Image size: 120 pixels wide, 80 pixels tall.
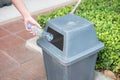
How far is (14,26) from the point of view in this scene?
15.4 ft

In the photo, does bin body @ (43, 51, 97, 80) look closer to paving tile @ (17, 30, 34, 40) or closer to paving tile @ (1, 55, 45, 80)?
paving tile @ (1, 55, 45, 80)

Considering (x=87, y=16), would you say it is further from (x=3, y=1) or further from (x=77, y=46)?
(x=3, y=1)

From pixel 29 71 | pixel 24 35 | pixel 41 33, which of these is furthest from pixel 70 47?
pixel 24 35

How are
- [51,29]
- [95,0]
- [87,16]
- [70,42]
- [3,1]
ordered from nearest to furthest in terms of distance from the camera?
1. [70,42]
2. [51,29]
3. [87,16]
4. [95,0]
5. [3,1]

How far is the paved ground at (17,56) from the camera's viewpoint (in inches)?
128

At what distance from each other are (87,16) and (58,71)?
1.53 meters

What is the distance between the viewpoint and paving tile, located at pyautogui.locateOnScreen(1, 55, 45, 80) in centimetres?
320

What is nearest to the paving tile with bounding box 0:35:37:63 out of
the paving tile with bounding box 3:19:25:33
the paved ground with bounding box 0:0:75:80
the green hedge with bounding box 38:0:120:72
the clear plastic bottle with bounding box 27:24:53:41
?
the paved ground with bounding box 0:0:75:80

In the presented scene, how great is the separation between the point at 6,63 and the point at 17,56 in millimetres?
243

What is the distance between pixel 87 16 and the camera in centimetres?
376

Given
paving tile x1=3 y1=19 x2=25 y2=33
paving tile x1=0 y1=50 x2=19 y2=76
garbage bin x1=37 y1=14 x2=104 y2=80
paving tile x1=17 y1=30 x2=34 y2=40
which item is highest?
garbage bin x1=37 y1=14 x2=104 y2=80

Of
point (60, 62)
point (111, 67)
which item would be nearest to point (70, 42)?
point (60, 62)

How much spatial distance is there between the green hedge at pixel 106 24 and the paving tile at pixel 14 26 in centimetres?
88

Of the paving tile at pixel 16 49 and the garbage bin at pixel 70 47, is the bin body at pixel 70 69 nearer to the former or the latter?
the garbage bin at pixel 70 47
